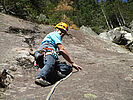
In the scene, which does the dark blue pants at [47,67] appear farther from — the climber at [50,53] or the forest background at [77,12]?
the forest background at [77,12]

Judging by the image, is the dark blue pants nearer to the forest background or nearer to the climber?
the climber

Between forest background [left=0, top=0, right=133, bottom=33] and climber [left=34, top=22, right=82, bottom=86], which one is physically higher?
forest background [left=0, top=0, right=133, bottom=33]

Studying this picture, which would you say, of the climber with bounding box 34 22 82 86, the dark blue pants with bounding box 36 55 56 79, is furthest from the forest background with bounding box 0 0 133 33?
the dark blue pants with bounding box 36 55 56 79

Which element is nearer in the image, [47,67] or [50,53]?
[47,67]

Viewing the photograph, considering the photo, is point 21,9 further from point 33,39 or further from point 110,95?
point 110,95

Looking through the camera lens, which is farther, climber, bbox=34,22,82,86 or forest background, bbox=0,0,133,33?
forest background, bbox=0,0,133,33

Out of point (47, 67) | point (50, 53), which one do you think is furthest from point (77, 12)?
point (47, 67)

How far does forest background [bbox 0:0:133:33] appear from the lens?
8.84 m

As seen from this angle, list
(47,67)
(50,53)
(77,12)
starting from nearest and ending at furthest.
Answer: (47,67)
(50,53)
(77,12)

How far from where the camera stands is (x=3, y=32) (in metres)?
5.45

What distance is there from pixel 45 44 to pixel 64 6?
135 feet

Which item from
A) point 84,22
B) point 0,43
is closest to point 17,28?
point 0,43

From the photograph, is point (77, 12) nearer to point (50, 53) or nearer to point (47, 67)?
Result: point (50, 53)

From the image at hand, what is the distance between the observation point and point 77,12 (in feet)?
100
